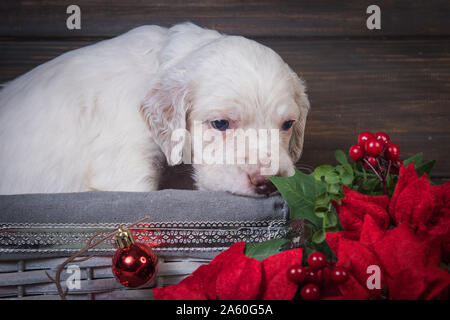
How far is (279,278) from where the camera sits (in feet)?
1.69

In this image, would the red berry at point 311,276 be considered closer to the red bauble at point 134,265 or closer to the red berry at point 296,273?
the red berry at point 296,273

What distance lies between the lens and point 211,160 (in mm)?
784

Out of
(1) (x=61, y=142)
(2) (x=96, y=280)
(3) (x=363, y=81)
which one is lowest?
(2) (x=96, y=280)

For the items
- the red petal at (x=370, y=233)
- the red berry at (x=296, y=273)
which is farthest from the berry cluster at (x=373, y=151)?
the red berry at (x=296, y=273)

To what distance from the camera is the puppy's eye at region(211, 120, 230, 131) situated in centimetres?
79

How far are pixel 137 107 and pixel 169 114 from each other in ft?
0.26

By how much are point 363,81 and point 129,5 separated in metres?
0.60

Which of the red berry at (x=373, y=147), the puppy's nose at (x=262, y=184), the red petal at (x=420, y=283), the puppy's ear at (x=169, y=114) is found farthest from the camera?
the puppy's ear at (x=169, y=114)

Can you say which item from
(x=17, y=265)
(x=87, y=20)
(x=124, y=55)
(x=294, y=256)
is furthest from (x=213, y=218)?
(x=87, y=20)

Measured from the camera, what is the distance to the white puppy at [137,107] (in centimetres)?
79

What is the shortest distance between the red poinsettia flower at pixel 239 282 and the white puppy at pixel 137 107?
27 cm

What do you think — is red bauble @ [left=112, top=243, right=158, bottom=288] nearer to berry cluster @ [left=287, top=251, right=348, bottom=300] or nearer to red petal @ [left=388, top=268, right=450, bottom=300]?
berry cluster @ [left=287, top=251, right=348, bottom=300]

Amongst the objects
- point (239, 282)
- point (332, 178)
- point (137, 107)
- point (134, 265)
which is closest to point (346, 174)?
A: point (332, 178)

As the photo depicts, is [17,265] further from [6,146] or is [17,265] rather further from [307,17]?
[307,17]
